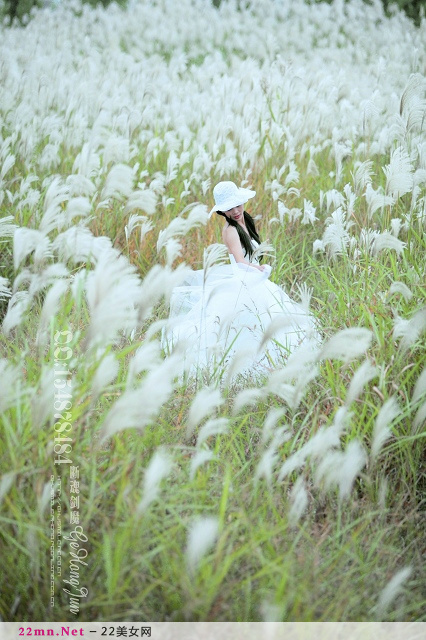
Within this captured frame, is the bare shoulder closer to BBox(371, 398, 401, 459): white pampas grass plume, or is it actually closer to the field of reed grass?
the field of reed grass

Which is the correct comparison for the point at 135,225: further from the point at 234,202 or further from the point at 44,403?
the point at 44,403

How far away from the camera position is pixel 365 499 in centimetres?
214

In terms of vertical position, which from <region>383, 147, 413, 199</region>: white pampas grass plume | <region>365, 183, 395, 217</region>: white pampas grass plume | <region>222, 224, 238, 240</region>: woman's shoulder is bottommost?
<region>222, 224, 238, 240</region>: woman's shoulder

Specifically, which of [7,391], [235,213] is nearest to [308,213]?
[235,213]

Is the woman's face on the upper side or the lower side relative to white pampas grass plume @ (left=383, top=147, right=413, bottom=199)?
lower

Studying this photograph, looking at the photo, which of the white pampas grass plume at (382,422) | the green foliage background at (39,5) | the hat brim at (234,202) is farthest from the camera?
the green foliage background at (39,5)

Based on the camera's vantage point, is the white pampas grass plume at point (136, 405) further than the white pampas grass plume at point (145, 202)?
No

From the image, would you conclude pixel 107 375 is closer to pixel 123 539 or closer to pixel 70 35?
pixel 123 539

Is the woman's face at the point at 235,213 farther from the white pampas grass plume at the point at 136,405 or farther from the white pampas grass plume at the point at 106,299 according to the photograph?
the white pampas grass plume at the point at 136,405

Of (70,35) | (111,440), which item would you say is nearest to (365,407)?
(111,440)

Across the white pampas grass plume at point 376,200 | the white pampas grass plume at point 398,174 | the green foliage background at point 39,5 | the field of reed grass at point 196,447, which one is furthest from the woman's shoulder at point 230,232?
the green foliage background at point 39,5

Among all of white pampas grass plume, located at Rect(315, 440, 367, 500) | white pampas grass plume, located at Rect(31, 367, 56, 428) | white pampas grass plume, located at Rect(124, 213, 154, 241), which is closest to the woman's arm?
white pampas grass plume, located at Rect(124, 213, 154, 241)

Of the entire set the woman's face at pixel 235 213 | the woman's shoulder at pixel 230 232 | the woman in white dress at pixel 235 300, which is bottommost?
the woman in white dress at pixel 235 300

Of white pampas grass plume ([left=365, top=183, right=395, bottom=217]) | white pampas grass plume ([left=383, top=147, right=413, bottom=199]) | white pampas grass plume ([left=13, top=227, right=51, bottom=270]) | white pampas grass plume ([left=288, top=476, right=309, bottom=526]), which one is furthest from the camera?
white pampas grass plume ([left=365, top=183, right=395, bottom=217])
